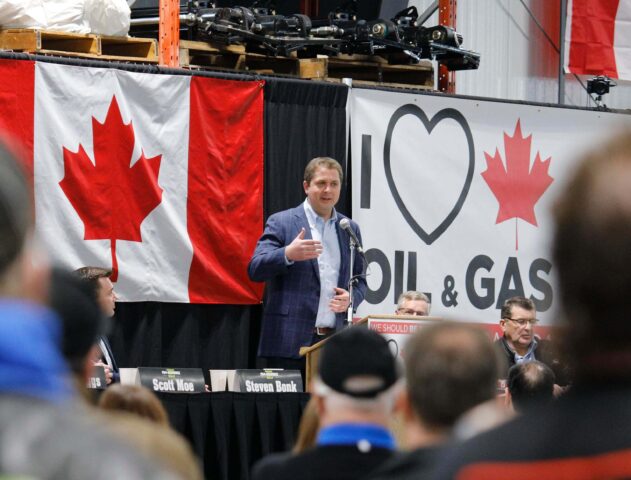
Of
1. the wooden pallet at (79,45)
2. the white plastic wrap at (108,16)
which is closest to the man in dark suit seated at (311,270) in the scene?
the wooden pallet at (79,45)

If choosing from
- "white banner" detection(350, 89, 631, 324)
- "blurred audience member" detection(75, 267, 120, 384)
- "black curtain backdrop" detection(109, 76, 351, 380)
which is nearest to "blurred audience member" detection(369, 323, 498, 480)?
"blurred audience member" detection(75, 267, 120, 384)

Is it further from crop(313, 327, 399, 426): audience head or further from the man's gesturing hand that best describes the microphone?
crop(313, 327, 399, 426): audience head

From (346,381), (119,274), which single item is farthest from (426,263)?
(346,381)

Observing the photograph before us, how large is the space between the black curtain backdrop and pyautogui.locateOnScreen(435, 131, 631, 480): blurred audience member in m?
9.01

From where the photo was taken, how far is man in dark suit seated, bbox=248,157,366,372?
381 inches

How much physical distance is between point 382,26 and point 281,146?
61.7 inches

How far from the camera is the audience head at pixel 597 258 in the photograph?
4.51ft

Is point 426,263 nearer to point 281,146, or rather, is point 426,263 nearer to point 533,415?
point 281,146

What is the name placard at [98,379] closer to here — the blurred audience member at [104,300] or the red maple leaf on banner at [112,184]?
the blurred audience member at [104,300]

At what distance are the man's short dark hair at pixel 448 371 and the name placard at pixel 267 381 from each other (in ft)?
17.7

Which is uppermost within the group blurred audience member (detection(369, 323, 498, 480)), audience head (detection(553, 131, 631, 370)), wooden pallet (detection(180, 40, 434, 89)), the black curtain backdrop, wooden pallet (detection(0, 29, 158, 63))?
audience head (detection(553, 131, 631, 370))

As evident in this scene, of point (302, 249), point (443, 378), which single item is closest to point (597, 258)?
point (443, 378)

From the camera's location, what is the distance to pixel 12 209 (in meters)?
1.25

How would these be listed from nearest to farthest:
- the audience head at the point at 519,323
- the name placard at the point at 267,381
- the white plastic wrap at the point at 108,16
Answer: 1. the name placard at the point at 267,381
2. the audience head at the point at 519,323
3. the white plastic wrap at the point at 108,16
